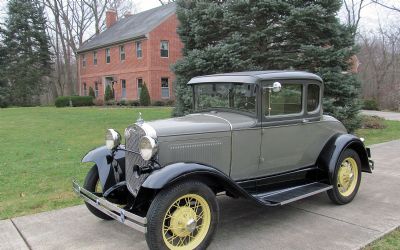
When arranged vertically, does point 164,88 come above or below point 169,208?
above

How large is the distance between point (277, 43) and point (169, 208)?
8.99 m

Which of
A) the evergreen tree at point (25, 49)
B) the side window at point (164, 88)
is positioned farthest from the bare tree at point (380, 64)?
the evergreen tree at point (25, 49)

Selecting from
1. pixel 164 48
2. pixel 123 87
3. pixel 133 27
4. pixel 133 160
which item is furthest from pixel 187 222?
pixel 133 27

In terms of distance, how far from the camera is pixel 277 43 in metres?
11.7

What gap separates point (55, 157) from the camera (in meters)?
8.95

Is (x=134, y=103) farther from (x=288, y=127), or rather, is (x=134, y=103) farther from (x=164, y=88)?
(x=288, y=127)

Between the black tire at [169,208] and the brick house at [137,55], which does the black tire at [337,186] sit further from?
the brick house at [137,55]

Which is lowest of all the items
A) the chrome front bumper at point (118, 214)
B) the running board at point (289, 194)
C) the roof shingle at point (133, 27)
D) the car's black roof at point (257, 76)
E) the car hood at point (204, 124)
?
the running board at point (289, 194)

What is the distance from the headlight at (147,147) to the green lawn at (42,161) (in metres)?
2.18

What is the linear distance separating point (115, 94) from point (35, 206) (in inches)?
1087

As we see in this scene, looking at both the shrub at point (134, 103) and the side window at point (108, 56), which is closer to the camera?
the shrub at point (134, 103)

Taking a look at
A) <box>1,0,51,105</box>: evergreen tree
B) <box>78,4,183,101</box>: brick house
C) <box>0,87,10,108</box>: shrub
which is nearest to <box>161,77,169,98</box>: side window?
<box>78,4,183,101</box>: brick house

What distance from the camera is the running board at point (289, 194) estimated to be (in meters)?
4.51

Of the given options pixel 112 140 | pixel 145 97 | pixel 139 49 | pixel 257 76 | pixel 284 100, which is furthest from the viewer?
pixel 139 49
